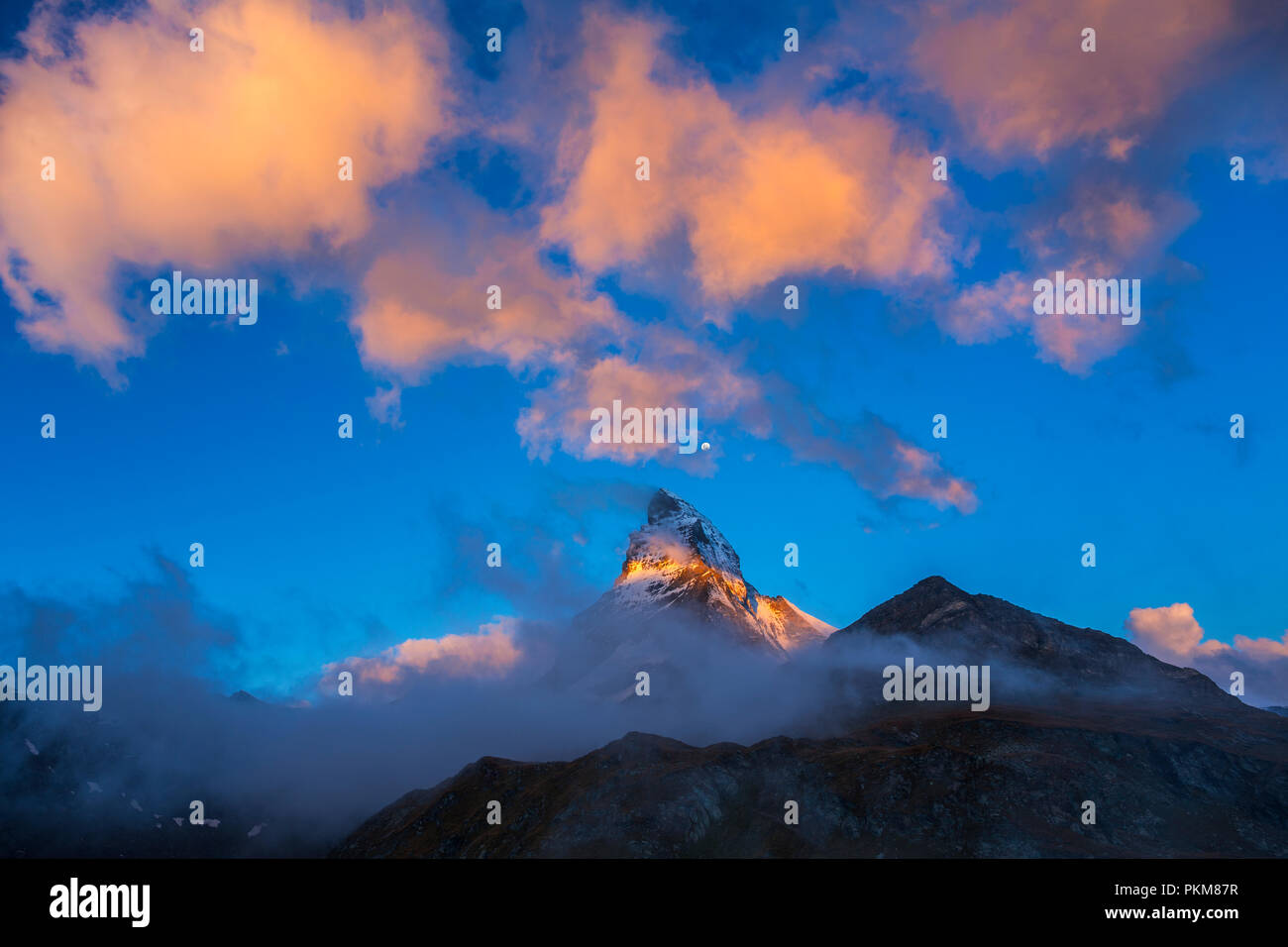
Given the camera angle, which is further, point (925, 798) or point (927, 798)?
point (925, 798)

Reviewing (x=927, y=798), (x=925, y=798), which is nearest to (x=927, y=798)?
(x=927, y=798)

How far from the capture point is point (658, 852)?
484ft

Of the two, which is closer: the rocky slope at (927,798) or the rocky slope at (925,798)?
the rocky slope at (925,798)

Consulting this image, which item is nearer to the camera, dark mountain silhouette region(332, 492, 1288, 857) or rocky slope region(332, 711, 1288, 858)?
rocky slope region(332, 711, 1288, 858)

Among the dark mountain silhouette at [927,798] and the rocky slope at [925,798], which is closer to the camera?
the rocky slope at [925,798]

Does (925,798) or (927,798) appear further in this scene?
(925,798)

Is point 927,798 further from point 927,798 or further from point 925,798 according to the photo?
point 925,798

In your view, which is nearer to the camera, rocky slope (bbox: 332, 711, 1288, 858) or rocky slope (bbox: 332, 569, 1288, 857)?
rocky slope (bbox: 332, 711, 1288, 858)
